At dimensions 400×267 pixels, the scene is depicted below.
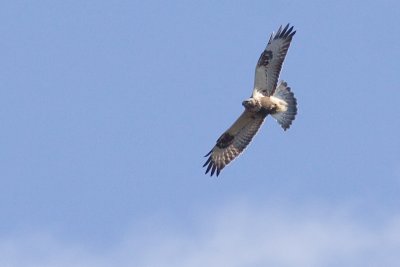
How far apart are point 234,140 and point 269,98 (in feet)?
5.26

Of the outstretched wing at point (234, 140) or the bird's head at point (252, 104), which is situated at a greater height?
the outstretched wing at point (234, 140)

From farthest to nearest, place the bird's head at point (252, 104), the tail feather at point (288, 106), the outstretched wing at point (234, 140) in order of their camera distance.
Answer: the outstretched wing at point (234, 140) < the tail feather at point (288, 106) < the bird's head at point (252, 104)

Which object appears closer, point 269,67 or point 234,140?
point 269,67

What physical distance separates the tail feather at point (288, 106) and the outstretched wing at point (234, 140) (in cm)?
38

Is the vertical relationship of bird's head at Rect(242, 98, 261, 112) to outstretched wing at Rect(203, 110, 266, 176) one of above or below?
below

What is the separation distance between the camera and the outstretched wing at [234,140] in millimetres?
29562

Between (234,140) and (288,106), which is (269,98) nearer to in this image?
(288,106)

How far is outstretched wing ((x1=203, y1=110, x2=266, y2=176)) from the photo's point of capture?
29.6 m

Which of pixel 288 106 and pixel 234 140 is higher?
pixel 234 140

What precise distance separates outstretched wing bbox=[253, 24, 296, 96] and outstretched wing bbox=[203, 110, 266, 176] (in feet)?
2.17

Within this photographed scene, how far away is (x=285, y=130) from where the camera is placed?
2920 cm

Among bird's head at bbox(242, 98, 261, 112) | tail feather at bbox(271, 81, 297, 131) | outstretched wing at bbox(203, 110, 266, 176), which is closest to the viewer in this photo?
bird's head at bbox(242, 98, 261, 112)

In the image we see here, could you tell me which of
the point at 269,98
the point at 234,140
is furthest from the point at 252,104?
the point at 234,140

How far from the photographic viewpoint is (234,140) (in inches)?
1185
